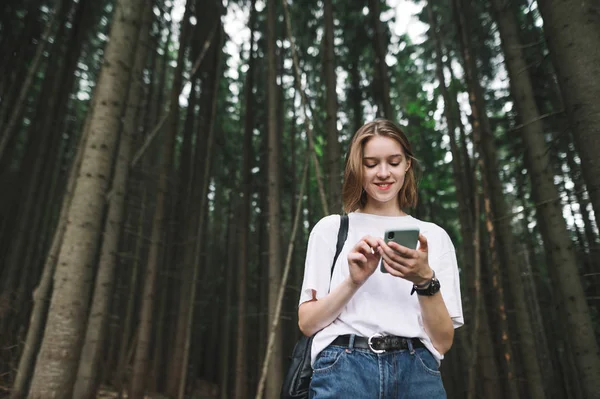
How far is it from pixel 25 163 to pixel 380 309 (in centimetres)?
874

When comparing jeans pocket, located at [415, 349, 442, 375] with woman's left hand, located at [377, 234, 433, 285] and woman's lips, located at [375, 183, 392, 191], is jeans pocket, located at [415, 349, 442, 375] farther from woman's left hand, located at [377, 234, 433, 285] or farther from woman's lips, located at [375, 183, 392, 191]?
woman's lips, located at [375, 183, 392, 191]

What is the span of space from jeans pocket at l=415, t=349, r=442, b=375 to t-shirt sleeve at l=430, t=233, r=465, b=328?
13cm

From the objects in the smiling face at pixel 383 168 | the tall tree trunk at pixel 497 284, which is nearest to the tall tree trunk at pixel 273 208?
the tall tree trunk at pixel 497 284

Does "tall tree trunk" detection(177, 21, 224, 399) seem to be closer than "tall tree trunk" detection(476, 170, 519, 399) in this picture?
No

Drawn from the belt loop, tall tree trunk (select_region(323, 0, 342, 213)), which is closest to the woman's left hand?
the belt loop

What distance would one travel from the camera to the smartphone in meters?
1.08

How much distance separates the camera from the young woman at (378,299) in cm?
113

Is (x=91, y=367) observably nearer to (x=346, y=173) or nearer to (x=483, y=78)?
(x=346, y=173)

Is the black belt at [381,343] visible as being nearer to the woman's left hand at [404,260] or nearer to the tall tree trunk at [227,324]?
the woman's left hand at [404,260]

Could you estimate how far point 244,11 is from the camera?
27.3ft

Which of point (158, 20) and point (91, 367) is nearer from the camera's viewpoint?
point (91, 367)

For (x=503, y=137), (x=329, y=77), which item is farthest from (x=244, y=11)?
(x=503, y=137)

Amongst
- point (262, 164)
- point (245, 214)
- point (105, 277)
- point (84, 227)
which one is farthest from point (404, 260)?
point (262, 164)

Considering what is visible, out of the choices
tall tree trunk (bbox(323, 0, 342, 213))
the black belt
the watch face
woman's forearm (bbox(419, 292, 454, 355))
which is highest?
tall tree trunk (bbox(323, 0, 342, 213))
